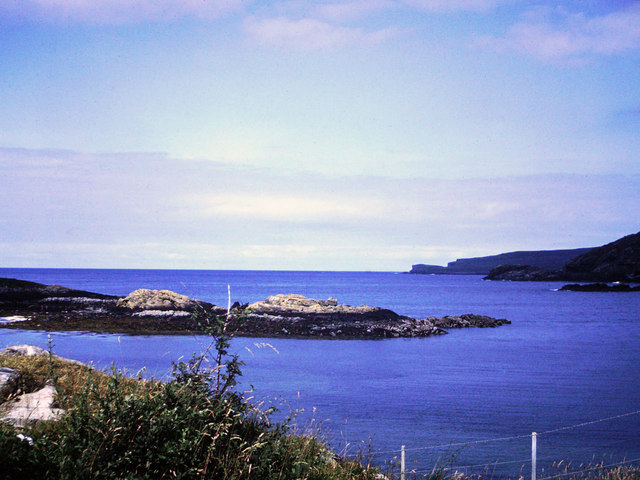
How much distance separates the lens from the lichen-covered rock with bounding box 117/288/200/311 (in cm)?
5501

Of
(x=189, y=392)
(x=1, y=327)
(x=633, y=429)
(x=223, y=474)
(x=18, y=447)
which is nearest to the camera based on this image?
(x=18, y=447)

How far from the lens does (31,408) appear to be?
668 centimetres

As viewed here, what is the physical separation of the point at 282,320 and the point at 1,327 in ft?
73.9

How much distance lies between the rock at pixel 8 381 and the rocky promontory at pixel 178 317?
34610 millimetres

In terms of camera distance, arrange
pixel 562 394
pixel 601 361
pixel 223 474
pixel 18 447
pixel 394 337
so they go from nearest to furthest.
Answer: pixel 18 447
pixel 223 474
pixel 562 394
pixel 601 361
pixel 394 337

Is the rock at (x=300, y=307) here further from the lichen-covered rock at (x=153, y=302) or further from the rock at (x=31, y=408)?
the rock at (x=31, y=408)

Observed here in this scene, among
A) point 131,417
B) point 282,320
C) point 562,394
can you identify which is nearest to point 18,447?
point 131,417

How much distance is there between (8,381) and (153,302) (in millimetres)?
50951

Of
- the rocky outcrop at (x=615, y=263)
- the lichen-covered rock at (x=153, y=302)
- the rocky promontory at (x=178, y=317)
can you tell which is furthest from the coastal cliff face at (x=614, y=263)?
the lichen-covered rock at (x=153, y=302)

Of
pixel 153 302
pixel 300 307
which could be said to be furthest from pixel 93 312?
pixel 300 307

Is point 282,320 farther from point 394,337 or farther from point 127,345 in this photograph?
point 127,345

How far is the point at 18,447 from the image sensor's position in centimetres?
527

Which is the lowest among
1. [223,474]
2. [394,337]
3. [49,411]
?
[394,337]

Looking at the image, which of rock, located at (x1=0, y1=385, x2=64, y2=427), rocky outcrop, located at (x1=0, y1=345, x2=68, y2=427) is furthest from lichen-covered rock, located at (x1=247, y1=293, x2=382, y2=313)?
rock, located at (x1=0, y1=385, x2=64, y2=427)
